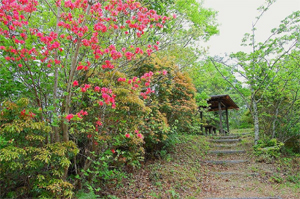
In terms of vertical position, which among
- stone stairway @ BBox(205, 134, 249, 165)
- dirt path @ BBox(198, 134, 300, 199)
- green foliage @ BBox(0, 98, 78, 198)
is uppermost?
green foliage @ BBox(0, 98, 78, 198)

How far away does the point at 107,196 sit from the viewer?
3.88 m

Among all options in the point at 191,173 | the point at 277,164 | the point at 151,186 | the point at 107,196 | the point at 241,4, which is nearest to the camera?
the point at 107,196

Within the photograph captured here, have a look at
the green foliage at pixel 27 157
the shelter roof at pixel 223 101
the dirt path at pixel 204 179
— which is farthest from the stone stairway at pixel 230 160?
the green foliage at pixel 27 157

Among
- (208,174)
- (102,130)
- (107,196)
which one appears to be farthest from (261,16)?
(107,196)

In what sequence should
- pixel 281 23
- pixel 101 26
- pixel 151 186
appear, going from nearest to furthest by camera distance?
pixel 101 26 < pixel 151 186 < pixel 281 23

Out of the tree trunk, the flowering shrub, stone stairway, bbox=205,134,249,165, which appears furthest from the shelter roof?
the flowering shrub

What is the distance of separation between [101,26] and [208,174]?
512cm

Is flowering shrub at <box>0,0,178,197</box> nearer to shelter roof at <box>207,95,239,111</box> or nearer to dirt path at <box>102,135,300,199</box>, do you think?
dirt path at <box>102,135,300,199</box>

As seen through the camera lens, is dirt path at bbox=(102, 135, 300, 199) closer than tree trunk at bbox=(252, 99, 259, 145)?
Yes

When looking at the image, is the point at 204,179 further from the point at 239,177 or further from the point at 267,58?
the point at 267,58

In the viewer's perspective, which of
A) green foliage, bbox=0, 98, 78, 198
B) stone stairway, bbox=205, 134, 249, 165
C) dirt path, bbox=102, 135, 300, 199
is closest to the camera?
green foliage, bbox=0, 98, 78, 198

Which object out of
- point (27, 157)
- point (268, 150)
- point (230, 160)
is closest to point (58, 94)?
point (27, 157)

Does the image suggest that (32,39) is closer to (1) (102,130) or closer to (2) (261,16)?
(1) (102,130)

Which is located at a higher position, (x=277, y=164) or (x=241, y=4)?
(x=241, y=4)
